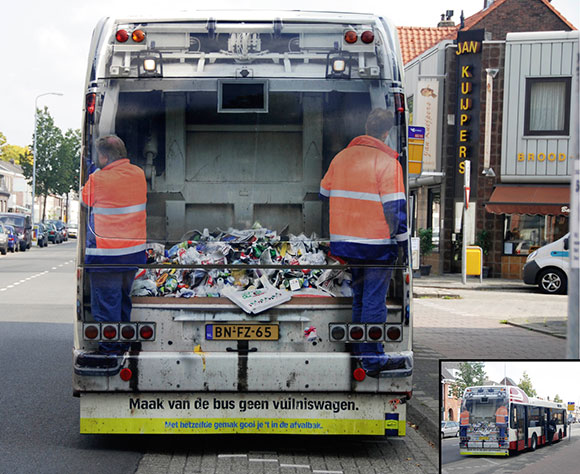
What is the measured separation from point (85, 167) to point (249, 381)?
5.67 feet

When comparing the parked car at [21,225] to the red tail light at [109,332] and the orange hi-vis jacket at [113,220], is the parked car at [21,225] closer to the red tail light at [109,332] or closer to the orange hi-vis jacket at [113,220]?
the orange hi-vis jacket at [113,220]

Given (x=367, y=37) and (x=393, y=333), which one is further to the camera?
(x=367, y=37)

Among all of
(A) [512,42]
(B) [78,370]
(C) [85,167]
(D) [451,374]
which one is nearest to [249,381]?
(B) [78,370]

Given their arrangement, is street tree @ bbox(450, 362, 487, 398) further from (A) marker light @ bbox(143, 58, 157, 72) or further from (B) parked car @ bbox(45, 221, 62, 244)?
(B) parked car @ bbox(45, 221, 62, 244)

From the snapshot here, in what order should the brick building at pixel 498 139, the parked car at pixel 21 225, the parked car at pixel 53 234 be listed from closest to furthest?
1. the brick building at pixel 498 139
2. the parked car at pixel 21 225
3. the parked car at pixel 53 234

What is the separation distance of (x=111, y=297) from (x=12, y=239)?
4189 cm

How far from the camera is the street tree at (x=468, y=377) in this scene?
240 centimetres

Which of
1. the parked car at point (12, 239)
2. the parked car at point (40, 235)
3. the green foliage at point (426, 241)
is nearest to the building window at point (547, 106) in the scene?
the green foliage at point (426, 241)

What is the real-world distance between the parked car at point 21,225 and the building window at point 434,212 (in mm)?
25592

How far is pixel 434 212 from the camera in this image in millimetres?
30562

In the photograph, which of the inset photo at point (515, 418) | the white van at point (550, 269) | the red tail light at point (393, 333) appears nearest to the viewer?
the inset photo at point (515, 418)

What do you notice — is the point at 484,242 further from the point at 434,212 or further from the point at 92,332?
the point at 92,332

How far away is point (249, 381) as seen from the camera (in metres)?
5.47

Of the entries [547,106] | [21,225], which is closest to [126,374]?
[547,106]
